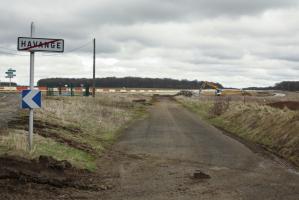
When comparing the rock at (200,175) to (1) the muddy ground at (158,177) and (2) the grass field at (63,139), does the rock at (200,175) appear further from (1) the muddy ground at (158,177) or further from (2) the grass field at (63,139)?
(2) the grass field at (63,139)

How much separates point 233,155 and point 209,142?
379 centimetres

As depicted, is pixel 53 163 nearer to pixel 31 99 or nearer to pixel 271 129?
pixel 31 99

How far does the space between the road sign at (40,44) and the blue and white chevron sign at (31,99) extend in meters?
1.13

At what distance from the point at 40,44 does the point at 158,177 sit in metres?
4.76

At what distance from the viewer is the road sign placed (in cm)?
1245

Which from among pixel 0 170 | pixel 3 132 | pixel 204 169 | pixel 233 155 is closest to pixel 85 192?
pixel 0 170

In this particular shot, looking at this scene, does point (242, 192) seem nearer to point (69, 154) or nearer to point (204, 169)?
point (204, 169)

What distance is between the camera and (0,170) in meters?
9.33

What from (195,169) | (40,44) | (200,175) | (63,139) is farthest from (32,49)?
(200,175)

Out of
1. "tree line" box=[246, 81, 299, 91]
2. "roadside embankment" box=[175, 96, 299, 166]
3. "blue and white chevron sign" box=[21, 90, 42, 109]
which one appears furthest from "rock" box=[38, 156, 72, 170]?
"tree line" box=[246, 81, 299, 91]

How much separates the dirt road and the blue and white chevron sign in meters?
2.69

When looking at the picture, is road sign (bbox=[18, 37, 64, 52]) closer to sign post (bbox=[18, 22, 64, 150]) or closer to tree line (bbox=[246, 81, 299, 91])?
sign post (bbox=[18, 22, 64, 150])

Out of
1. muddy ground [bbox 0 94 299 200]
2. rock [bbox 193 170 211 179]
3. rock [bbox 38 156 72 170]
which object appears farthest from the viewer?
rock [bbox 193 170 211 179]

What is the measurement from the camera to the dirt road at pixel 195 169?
9.30 meters
